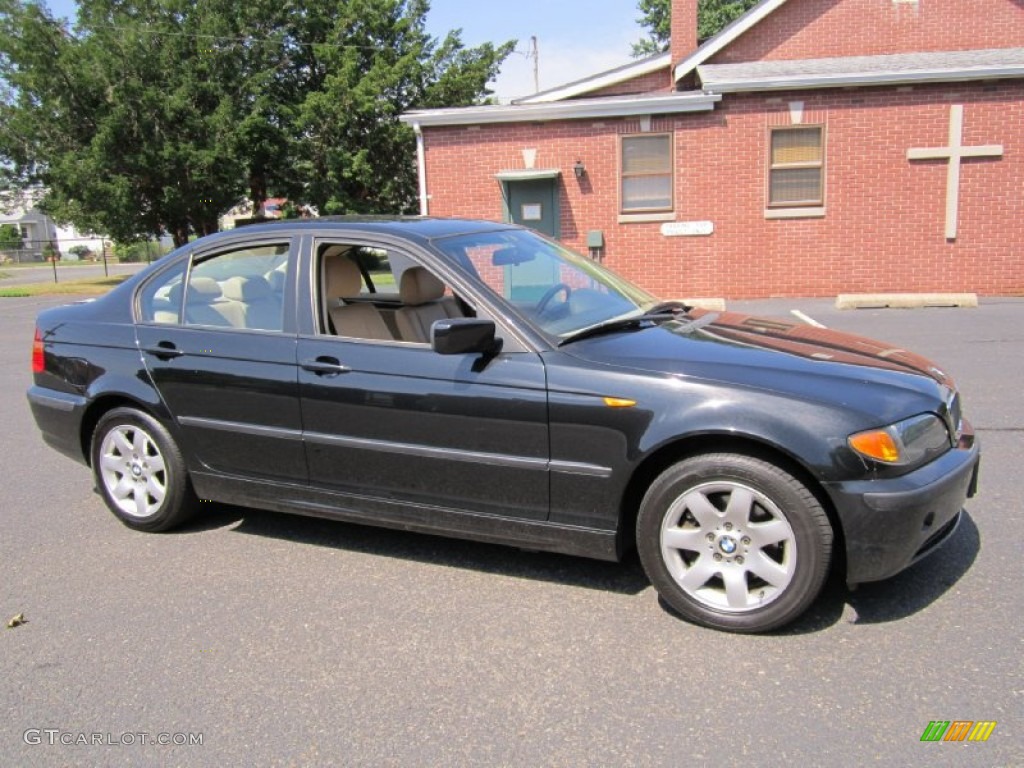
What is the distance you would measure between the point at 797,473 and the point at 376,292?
8.88 feet

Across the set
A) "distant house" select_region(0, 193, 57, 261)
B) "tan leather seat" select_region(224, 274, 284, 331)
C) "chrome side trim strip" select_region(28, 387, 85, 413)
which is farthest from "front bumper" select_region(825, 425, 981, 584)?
"distant house" select_region(0, 193, 57, 261)

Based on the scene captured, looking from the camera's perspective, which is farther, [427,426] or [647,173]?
[647,173]

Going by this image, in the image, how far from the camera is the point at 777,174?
14.8 meters

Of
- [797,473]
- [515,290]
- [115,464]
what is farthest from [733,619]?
[115,464]

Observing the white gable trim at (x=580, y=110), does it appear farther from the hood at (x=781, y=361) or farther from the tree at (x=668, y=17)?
the tree at (x=668, y=17)

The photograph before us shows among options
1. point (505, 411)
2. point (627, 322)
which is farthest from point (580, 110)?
point (505, 411)

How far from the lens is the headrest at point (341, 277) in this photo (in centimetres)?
427

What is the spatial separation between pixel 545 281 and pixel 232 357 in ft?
5.40

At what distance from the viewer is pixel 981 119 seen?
14133 millimetres

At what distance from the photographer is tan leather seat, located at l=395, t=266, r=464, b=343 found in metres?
4.31

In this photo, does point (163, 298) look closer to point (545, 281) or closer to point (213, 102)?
point (545, 281)

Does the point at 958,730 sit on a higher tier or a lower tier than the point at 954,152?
lower

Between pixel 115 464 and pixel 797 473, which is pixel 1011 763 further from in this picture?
pixel 115 464

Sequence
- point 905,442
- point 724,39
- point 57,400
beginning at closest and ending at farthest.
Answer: point 905,442
point 57,400
point 724,39
